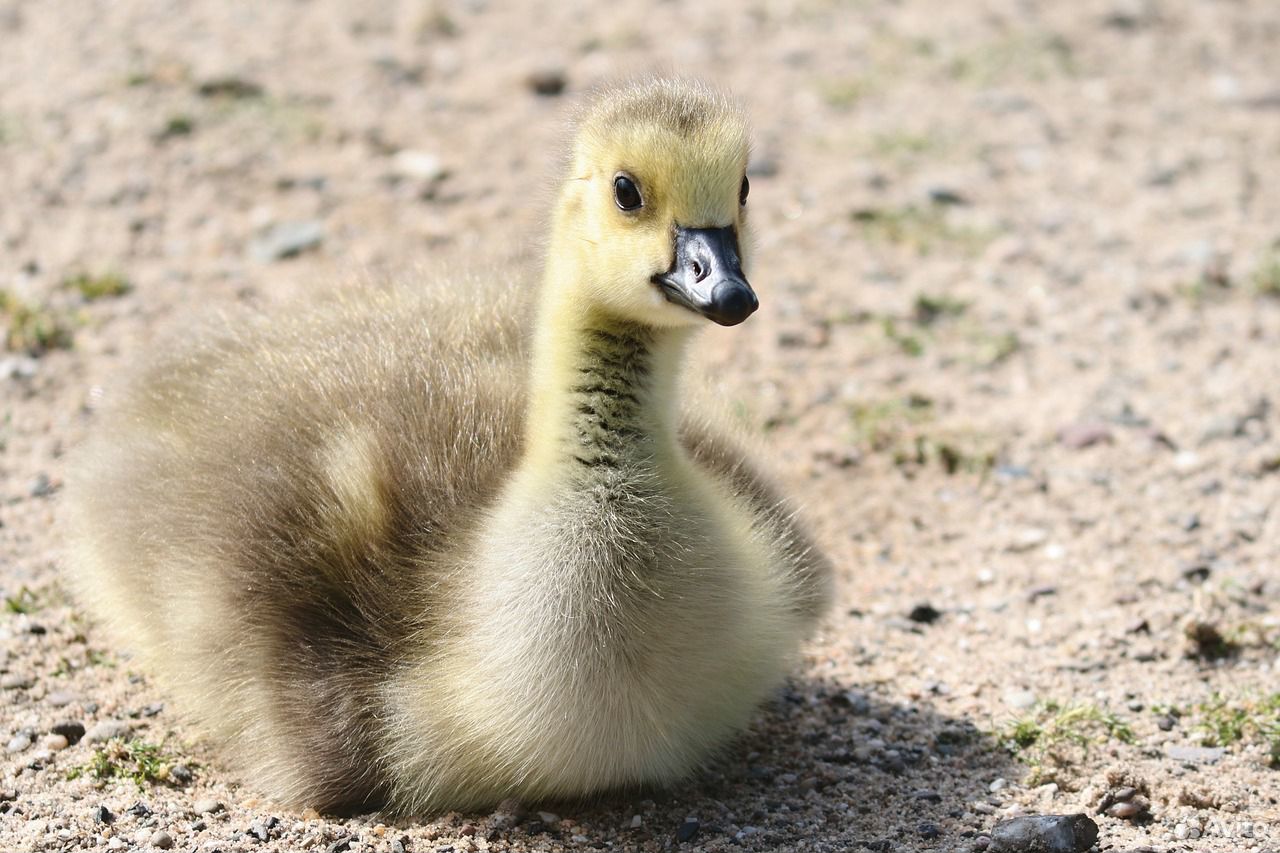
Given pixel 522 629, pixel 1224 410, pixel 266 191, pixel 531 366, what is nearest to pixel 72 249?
pixel 266 191

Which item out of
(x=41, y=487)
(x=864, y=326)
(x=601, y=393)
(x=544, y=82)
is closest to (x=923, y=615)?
(x=601, y=393)

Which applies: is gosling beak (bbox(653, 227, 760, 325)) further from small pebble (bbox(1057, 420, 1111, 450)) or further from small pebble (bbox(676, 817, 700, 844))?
small pebble (bbox(1057, 420, 1111, 450))

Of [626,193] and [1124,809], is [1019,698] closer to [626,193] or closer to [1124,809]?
[1124,809]

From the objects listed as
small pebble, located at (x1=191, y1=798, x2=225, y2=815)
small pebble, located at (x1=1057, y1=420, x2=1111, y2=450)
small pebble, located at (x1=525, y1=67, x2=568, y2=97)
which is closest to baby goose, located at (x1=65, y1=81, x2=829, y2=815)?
small pebble, located at (x1=191, y1=798, x2=225, y2=815)

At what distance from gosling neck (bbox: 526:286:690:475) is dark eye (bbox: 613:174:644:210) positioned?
0.82 ft

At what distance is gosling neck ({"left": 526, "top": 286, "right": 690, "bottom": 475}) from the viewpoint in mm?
3529

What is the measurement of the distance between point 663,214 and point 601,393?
1.40 ft

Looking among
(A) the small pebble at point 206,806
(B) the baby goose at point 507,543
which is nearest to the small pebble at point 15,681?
(B) the baby goose at point 507,543

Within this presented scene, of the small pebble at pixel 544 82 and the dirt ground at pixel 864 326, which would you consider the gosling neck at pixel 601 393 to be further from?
the small pebble at pixel 544 82

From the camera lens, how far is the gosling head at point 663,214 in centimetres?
337

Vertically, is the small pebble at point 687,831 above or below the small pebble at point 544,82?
below

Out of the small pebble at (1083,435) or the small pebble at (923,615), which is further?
the small pebble at (1083,435)

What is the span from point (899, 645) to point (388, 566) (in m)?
1.76

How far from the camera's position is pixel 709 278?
10.8 ft
